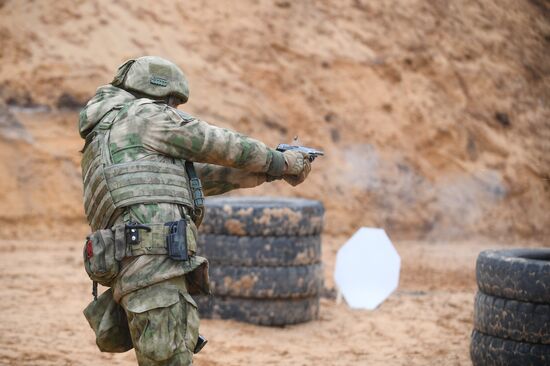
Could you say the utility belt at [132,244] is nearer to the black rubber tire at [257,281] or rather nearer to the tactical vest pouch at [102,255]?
the tactical vest pouch at [102,255]

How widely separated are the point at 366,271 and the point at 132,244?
18.9ft

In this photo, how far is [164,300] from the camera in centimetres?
406

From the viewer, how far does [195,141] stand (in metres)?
4.16

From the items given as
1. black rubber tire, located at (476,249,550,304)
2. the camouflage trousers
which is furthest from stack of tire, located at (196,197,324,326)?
the camouflage trousers

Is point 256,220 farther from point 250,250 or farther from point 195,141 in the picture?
point 195,141

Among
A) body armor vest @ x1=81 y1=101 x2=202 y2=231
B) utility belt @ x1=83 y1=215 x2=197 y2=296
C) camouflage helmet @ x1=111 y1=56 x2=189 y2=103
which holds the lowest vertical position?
utility belt @ x1=83 y1=215 x2=197 y2=296

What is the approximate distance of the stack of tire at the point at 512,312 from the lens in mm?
5348

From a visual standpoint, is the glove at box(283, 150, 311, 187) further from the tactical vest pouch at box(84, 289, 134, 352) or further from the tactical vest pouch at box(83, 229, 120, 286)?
the tactical vest pouch at box(84, 289, 134, 352)

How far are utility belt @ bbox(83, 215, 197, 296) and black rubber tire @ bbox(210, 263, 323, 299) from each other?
334 centimetres

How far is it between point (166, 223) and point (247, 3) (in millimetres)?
9662

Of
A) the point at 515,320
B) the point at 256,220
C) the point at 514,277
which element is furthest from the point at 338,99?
the point at 515,320

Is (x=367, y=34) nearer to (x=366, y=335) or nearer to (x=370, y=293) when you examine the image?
(x=370, y=293)

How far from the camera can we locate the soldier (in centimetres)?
407

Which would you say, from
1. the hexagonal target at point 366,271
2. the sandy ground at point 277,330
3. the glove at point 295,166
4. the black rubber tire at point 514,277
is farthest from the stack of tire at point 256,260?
the glove at point 295,166
